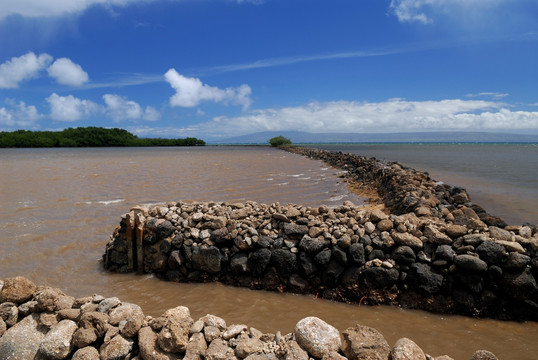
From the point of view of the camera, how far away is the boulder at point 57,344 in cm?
355

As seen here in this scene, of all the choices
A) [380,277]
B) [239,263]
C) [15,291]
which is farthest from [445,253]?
[15,291]

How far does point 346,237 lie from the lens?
593 cm

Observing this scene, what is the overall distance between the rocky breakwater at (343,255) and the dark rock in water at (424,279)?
0.6 inches

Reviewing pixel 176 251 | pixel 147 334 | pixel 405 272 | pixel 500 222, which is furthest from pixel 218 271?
pixel 500 222

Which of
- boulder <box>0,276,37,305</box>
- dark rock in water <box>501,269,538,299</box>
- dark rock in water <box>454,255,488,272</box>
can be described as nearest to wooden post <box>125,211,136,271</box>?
boulder <box>0,276,37,305</box>

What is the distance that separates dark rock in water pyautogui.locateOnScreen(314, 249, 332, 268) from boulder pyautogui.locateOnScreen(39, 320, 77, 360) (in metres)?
3.77

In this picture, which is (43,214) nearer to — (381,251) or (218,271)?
(218,271)

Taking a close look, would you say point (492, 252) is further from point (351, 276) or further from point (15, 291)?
point (15, 291)

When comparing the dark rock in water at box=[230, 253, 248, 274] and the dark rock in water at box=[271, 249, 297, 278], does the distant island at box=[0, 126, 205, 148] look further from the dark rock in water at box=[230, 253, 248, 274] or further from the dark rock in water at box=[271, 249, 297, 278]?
the dark rock in water at box=[271, 249, 297, 278]

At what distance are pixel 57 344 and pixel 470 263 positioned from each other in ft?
18.6

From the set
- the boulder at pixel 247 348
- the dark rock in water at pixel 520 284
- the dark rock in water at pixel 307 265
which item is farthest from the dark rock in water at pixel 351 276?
the boulder at pixel 247 348

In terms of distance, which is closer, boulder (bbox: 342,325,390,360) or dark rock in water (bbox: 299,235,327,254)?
boulder (bbox: 342,325,390,360)

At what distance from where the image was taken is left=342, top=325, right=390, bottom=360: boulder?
10.3ft

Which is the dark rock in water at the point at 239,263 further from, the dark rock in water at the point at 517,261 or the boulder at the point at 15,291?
the dark rock in water at the point at 517,261
